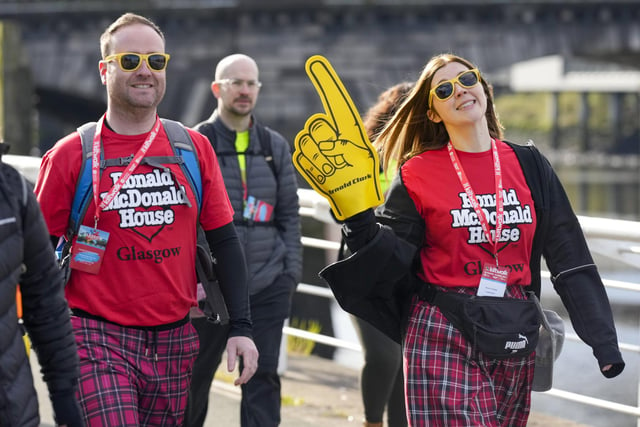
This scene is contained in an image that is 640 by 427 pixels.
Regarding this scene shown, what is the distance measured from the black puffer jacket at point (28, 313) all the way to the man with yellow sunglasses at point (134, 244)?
1.42 ft

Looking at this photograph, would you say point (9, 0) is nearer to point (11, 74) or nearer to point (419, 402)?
point (11, 74)

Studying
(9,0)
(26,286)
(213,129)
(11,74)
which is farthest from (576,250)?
(9,0)

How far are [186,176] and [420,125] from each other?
72 cm

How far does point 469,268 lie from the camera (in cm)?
313

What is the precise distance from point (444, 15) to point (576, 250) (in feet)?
105

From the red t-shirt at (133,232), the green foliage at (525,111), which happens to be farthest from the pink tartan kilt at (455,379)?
the green foliage at (525,111)

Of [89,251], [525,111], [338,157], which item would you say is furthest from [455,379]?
[525,111]

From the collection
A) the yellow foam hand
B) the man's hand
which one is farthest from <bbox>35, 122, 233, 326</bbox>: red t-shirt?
the yellow foam hand

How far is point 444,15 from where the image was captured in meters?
34.5

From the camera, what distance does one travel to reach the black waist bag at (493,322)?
307 cm

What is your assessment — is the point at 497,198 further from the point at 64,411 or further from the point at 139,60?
the point at 64,411

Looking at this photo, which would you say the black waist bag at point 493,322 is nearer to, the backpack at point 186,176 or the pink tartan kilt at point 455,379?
the pink tartan kilt at point 455,379

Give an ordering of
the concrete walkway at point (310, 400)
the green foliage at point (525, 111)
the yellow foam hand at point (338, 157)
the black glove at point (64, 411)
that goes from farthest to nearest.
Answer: the green foliage at point (525, 111)
the concrete walkway at point (310, 400)
the yellow foam hand at point (338, 157)
the black glove at point (64, 411)

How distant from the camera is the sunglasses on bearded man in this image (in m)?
3.25
